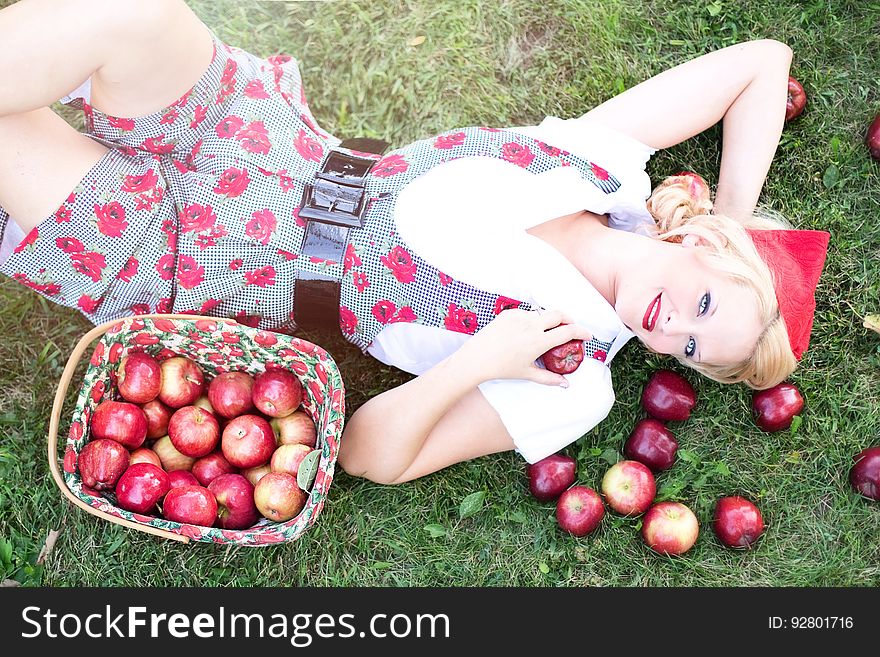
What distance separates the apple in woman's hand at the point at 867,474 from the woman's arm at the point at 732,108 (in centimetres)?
124

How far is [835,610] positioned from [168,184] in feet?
10.6

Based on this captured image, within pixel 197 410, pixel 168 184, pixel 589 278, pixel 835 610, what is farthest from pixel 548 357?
pixel 835 610

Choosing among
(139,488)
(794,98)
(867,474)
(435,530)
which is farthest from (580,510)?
(794,98)

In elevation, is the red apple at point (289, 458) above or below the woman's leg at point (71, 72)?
below

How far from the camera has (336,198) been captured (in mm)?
2789

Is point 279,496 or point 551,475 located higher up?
point 279,496

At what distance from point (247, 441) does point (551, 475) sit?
49.9 inches

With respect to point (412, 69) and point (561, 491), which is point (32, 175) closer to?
point (412, 69)

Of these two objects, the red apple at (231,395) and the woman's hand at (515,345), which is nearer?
the woman's hand at (515,345)

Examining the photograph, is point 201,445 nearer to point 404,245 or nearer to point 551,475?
point 404,245

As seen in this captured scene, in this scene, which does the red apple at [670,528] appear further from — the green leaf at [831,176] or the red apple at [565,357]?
the green leaf at [831,176]

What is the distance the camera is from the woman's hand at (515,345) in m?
2.63

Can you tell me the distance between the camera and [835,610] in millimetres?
3211

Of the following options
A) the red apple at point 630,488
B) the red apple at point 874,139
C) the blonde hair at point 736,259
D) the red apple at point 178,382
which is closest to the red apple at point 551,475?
the red apple at point 630,488
